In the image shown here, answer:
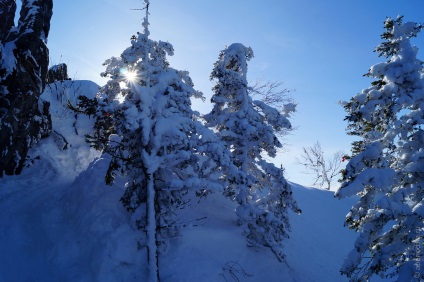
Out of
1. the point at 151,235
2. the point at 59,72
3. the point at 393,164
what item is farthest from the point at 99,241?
the point at 59,72

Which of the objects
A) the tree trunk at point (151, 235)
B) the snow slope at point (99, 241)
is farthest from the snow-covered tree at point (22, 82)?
the tree trunk at point (151, 235)

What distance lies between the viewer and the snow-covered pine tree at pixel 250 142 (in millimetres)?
12164

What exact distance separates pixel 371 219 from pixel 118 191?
31.8 ft

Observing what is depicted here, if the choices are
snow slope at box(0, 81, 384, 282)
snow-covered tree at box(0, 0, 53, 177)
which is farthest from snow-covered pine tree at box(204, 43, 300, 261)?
snow-covered tree at box(0, 0, 53, 177)

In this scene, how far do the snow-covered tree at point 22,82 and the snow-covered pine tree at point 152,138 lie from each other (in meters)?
8.26

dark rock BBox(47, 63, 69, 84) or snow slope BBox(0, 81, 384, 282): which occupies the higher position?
dark rock BBox(47, 63, 69, 84)

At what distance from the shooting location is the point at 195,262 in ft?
35.0

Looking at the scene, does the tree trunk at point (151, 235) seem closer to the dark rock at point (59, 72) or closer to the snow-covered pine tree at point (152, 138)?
the snow-covered pine tree at point (152, 138)

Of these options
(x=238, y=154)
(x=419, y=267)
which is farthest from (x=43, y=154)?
(x=419, y=267)

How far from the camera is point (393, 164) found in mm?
10289

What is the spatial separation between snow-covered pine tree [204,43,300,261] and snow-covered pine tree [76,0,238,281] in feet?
A: 5.99

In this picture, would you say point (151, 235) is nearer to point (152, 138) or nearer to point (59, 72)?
point (152, 138)

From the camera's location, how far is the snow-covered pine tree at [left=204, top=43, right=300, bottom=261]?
12.2 meters

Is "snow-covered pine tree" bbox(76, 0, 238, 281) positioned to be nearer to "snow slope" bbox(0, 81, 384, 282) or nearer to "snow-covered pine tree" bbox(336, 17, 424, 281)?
"snow slope" bbox(0, 81, 384, 282)
